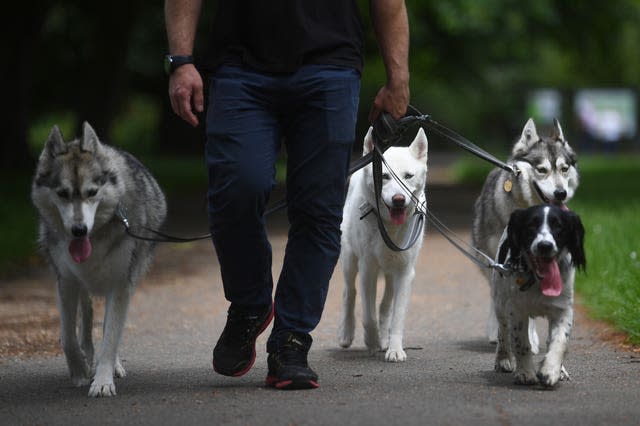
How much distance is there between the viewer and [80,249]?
6.42 m

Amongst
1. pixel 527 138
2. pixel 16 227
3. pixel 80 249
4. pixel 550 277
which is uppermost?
pixel 527 138

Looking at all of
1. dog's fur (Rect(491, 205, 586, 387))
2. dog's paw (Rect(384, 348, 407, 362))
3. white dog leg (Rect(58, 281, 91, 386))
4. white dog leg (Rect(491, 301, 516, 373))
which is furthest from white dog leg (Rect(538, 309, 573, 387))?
white dog leg (Rect(58, 281, 91, 386))

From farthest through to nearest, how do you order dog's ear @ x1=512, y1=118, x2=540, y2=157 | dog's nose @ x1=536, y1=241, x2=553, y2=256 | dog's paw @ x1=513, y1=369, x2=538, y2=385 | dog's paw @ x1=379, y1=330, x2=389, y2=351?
1. dog's ear @ x1=512, y1=118, x2=540, y2=157
2. dog's paw @ x1=379, y1=330, x2=389, y2=351
3. dog's paw @ x1=513, y1=369, x2=538, y2=385
4. dog's nose @ x1=536, y1=241, x2=553, y2=256

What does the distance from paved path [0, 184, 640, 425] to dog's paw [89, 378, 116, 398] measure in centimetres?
5

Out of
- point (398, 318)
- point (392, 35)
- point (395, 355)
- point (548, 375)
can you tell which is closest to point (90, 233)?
point (392, 35)

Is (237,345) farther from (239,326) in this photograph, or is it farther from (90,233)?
(90,233)

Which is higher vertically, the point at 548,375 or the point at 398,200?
the point at 398,200

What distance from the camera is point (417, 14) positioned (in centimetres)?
2833

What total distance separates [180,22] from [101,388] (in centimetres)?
184

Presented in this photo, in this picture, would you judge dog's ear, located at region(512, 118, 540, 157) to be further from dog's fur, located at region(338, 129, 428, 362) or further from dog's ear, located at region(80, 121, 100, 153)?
dog's ear, located at region(80, 121, 100, 153)

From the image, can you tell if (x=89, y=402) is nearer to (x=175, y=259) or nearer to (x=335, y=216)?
(x=335, y=216)

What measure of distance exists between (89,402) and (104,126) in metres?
20.4

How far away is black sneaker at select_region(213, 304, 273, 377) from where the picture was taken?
6.30 metres

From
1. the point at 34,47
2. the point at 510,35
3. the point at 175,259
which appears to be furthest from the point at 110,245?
the point at 510,35
